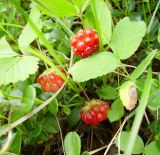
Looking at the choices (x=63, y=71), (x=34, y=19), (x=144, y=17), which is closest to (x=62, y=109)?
(x=63, y=71)

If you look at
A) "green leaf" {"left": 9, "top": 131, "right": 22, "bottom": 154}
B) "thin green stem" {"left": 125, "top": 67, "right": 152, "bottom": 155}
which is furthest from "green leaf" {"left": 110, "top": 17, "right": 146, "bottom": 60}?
"green leaf" {"left": 9, "top": 131, "right": 22, "bottom": 154}

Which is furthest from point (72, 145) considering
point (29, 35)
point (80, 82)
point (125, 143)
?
point (29, 35)

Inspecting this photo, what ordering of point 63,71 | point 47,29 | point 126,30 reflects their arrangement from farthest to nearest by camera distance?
point 47,29 < point 63,71 < point 126,30

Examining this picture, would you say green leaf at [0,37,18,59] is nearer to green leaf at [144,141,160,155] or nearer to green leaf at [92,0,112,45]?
green leaf at [92,0,112,45]

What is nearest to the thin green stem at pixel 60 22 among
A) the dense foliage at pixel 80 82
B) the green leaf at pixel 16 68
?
the dense foliage at pixel 80 82

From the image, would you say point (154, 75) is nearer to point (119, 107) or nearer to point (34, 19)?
point (119, 107)

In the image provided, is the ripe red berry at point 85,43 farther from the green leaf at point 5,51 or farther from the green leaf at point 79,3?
the green leaf at point 5,51
